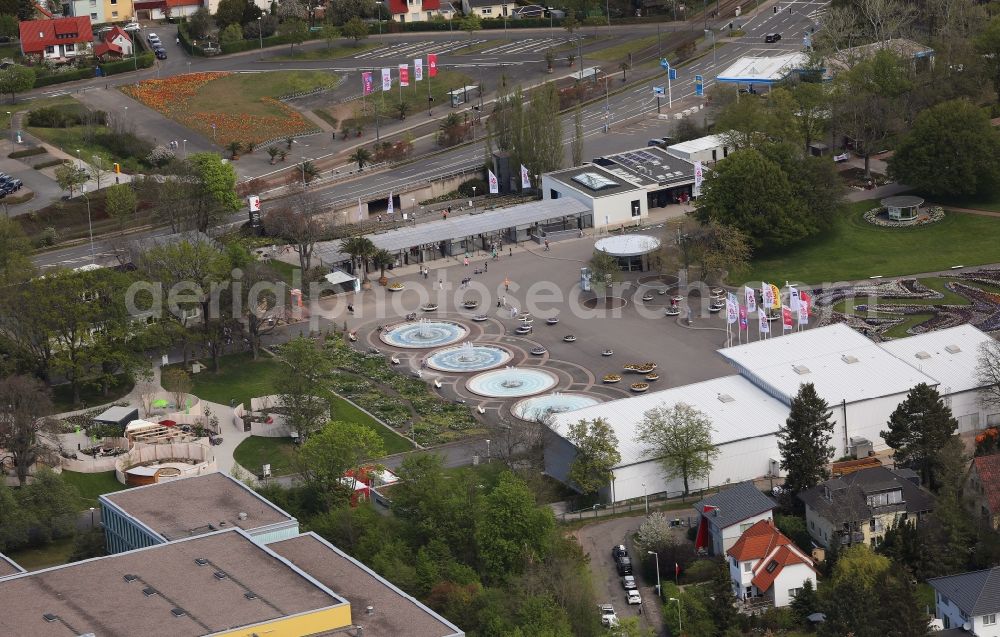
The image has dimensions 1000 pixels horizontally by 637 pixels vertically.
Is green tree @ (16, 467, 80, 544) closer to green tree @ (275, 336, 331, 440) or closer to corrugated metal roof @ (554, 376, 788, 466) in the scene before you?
green tree @ (275, 336, 331, 440)

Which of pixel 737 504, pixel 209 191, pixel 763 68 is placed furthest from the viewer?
pixel 763 68

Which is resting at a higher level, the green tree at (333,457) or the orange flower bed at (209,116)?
the orange flower bed at (209,116)

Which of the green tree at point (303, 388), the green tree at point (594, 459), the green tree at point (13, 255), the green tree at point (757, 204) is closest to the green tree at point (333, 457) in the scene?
the green tree at point (303, 388)

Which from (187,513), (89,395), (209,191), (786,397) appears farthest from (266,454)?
(209,191)

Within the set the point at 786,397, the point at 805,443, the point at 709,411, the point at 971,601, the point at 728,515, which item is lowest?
the point at 971,601

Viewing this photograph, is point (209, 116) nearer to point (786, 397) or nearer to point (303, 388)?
point (303, 388)

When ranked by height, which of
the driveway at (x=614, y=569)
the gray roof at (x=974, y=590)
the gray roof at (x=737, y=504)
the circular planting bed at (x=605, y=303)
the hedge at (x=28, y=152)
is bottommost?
the driveway at (x=614, y=569)

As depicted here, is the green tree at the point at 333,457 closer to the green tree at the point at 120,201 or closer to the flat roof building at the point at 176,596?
the flat roof building at the point at 176,596
